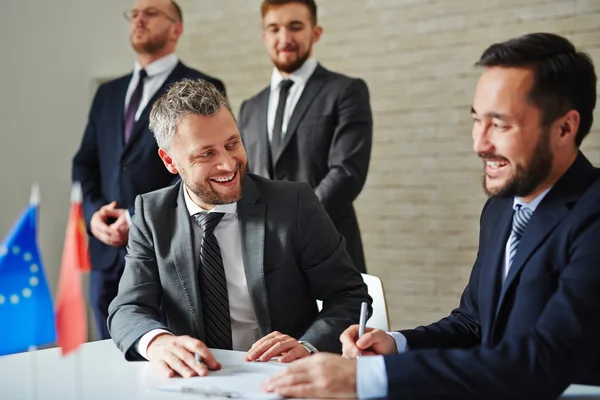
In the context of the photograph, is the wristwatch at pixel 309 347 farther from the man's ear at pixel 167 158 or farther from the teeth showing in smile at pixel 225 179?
the man's ear at pixel 167 158

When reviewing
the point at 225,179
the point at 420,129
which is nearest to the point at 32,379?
the point at 225,179

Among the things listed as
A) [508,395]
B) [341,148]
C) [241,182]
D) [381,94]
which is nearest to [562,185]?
[508,395]

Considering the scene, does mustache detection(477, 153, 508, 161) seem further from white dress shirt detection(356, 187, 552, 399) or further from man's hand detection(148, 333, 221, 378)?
man's hand detection(148, 333, 221, 378)

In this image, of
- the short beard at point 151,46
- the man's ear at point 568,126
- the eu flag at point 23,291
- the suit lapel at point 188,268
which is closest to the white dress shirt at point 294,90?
the short beard at point 151,46

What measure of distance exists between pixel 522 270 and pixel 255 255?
2.73 ft

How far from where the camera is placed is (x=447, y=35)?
4.61m

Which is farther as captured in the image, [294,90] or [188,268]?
[294,90]

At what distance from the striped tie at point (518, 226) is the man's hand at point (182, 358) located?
71 centimetres

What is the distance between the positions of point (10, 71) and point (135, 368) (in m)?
3.95

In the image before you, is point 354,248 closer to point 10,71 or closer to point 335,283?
point 335,283

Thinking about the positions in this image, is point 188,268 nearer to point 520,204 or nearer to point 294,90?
point 520,204

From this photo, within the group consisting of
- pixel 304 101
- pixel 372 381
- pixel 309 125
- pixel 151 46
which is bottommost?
pixel 372 381

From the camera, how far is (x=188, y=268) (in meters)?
2.33

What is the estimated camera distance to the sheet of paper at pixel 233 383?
1652 millimetres
